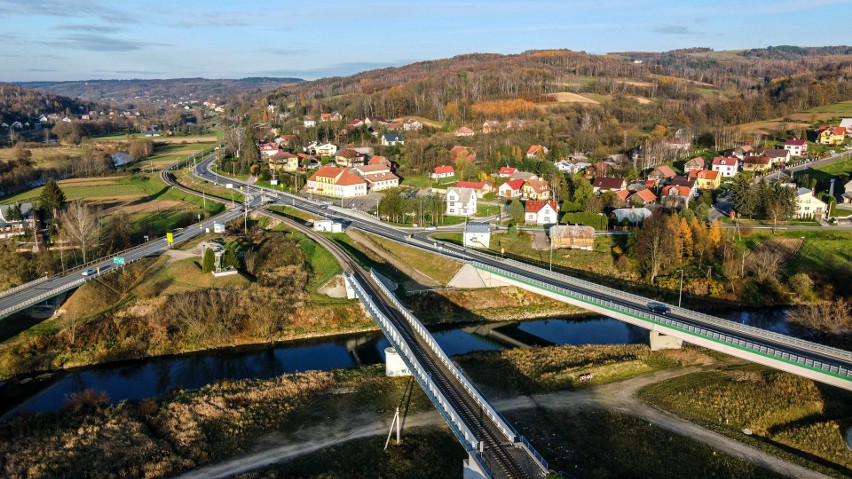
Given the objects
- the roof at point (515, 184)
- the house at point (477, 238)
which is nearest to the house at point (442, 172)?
the roof at point (515, 184)

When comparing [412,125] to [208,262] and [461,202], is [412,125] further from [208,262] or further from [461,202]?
[208,262]

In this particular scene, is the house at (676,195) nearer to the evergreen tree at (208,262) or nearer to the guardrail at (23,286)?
the evergreen tree at (208,262)

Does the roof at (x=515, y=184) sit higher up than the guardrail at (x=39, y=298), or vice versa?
the roof at (x=515, y=184)

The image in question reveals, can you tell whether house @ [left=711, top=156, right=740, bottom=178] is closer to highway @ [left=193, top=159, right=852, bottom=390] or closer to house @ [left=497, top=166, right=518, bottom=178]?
house @ [left=497, top=166, right=518, bottom=178]

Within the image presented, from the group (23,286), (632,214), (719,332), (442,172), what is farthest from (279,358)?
(442,172)

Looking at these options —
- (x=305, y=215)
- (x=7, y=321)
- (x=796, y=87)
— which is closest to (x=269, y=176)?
(x=305, y=215)

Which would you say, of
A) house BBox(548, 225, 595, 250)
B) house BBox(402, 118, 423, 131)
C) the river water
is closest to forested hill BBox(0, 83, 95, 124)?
house BBox(402, 118, 423, 131)
